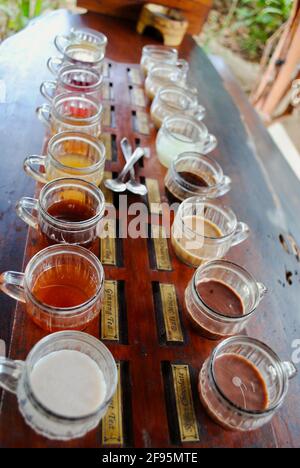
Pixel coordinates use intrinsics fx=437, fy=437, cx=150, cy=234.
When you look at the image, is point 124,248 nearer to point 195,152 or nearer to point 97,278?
point 97,278

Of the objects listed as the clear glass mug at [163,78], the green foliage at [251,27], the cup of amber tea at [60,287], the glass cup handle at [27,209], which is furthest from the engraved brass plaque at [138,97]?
the green foliage at [251,27]

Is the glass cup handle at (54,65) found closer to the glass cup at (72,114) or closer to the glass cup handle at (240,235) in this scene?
the glass cup at (72,114)

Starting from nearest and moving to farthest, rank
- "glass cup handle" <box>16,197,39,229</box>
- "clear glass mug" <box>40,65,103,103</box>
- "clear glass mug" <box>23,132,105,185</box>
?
"glass cup handle" <box>16,197,39,229</box> → "clear glass mug" <box>23,132,105,185</box> → "clear glass mug" <box>40,65,103,103</box>

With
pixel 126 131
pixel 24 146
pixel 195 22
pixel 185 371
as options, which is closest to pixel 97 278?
pixel 185 371

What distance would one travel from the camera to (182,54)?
7.27 ft

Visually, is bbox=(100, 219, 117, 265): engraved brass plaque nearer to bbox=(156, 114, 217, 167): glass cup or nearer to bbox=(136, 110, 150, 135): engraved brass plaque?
bbox=(156, 114, 217, 167): glass cup

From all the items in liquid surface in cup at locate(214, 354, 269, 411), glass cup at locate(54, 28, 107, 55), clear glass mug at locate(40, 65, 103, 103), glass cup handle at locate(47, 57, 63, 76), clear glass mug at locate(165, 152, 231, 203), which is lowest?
liquid surface in cup at locate(214, 354, 269, 411)

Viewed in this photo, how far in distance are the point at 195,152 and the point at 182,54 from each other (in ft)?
3.39

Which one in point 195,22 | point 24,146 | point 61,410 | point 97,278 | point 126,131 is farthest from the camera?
point 195,22

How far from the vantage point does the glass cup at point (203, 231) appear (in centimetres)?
117

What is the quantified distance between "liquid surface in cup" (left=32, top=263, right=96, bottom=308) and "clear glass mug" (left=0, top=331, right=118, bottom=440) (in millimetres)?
101

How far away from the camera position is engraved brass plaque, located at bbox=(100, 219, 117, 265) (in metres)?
1.13

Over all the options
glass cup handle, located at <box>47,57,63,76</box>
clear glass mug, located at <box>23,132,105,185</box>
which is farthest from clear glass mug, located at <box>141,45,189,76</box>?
clear glass mug, located at <box>23,132,105,185</box>

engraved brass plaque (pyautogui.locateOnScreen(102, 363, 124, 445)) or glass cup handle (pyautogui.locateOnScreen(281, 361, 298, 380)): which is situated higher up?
glass cup handle (pyautogui.locateOnScreen(281, 361, 298, 380))
